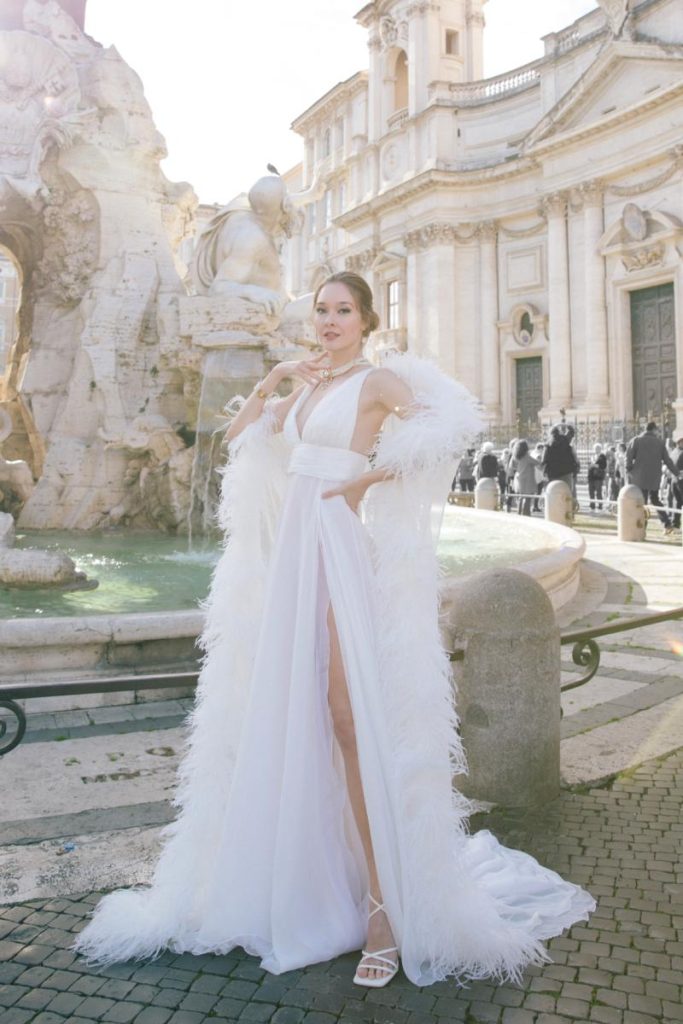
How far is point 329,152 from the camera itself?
47812 mm

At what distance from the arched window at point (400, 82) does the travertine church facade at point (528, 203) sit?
0.16 meters

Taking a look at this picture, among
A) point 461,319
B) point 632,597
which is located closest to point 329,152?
point 461,319

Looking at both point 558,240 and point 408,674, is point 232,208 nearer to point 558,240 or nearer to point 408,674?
point 408,674

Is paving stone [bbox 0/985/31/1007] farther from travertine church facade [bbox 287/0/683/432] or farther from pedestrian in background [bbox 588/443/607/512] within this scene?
travertine church facade [bbox 287/0/683/432]

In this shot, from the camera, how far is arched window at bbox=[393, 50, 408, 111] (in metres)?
40.7

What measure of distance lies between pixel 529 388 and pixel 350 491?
32.9m

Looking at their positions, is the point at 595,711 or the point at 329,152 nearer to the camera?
the point at 595,711

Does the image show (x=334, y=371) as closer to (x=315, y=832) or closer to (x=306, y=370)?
(x=306, y=370)

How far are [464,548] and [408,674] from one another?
6420mm

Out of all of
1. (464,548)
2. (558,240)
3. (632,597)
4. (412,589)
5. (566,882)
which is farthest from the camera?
(558,240)

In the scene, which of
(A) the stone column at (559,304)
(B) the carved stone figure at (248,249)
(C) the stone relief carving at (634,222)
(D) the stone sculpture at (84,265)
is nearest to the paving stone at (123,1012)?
(B) the carved stone figure at (248,249)

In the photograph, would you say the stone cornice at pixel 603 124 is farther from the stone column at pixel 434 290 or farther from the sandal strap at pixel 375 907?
the sandal strap at pixel 375 907

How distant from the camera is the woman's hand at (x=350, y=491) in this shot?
237cm

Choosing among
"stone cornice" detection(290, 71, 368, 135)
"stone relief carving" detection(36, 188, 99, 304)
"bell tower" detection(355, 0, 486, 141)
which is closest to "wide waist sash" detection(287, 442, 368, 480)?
"stone relief carving" detection(36, 188, 99, 304)
